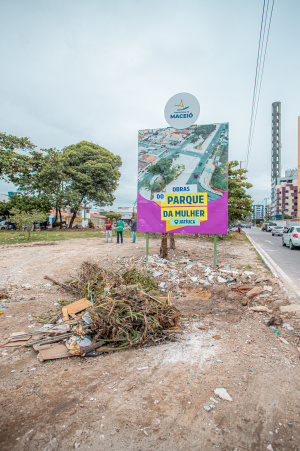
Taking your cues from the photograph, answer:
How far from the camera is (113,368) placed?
2752mm

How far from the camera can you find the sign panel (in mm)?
7188

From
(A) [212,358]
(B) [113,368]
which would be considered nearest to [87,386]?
(B) [113,368]

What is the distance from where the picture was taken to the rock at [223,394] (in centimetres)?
224

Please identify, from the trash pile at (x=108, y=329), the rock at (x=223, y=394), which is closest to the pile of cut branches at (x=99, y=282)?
the trash pile at (x=108, y=329)

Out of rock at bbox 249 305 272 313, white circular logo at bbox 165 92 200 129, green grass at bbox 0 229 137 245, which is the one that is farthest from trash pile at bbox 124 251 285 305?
green grass at bbox 0 229 137 245

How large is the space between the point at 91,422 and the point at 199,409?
2.98ft

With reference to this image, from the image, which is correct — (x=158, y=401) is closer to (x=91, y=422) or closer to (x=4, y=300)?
(x=91, y=422)

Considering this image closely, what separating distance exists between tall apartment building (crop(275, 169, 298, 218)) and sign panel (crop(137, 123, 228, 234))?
373 ft

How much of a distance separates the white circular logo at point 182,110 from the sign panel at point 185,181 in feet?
0.66

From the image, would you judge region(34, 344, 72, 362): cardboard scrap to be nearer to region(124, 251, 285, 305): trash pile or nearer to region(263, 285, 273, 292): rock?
region(124, 251, 285, 305): trash pile

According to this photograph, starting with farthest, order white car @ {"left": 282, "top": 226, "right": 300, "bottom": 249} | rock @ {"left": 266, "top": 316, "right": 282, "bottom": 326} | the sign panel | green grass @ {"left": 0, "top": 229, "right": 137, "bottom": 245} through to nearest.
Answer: green grass @ {"left": 0, "top": 229, "right": 137, "bottom": 245}
white car @ {"left": 282, "top": 226, "right": 300, "bottom": 249}
the sign panel
rock @ {"left": 266, "top": 316, "right": 282, "bottom": 326}

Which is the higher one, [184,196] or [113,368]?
[184,196]

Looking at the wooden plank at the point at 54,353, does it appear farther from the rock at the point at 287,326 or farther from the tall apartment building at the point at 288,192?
the tall apartment building at the point at 288,192

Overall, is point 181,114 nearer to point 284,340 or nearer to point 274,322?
point 274,322
